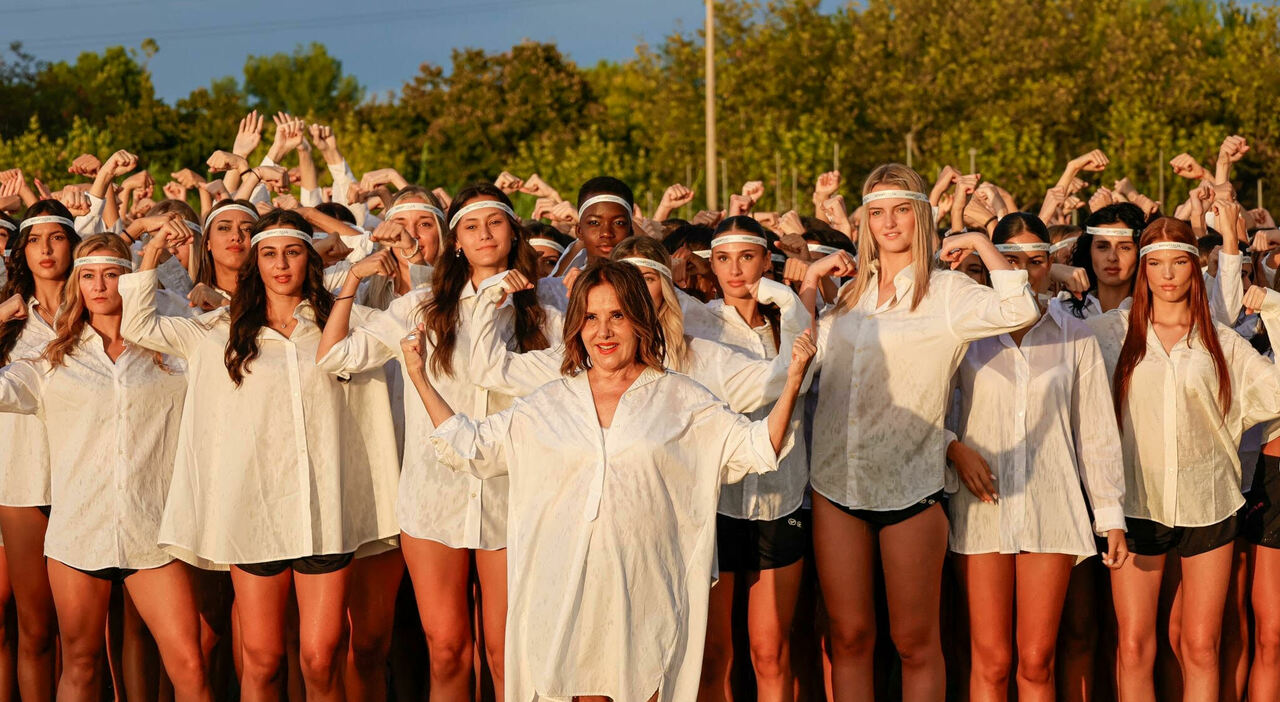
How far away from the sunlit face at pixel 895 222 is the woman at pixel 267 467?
247 cm

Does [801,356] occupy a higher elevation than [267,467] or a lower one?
higher

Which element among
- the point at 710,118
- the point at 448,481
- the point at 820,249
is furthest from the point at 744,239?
the point at 710,118

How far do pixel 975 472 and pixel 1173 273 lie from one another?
133 cm

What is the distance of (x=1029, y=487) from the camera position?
6.44 m

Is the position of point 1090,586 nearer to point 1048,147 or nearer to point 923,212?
point 923,212

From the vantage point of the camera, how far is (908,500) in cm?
625

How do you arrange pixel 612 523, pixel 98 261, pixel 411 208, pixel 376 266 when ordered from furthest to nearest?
pixel 411 208 < pixel 98 261 < pixel 376 266 < pixel 612 523

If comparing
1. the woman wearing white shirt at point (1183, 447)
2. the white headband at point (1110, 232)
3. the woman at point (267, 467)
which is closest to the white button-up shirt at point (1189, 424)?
the woman wearing white shirt at point (1183, 447)

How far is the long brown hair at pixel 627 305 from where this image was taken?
207 inches

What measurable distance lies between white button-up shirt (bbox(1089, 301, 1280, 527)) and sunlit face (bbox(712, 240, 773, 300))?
1.77 m

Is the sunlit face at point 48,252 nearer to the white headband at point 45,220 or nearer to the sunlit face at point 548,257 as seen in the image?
the white headband at point 45,220

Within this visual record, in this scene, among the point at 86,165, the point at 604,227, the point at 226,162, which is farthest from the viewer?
the point at 86,165

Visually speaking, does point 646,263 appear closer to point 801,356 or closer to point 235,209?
point 801,356

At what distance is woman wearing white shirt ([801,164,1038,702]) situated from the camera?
6.23m
